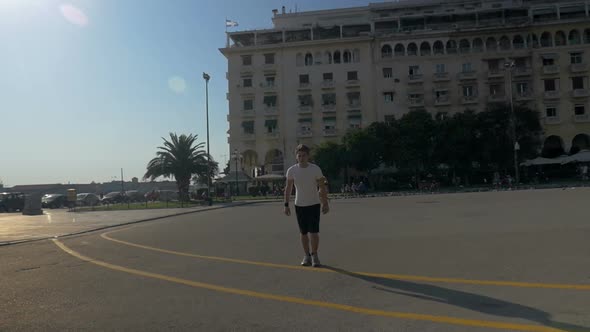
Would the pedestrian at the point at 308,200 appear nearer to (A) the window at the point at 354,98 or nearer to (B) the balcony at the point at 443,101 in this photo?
(A) the window at the point at 354,98

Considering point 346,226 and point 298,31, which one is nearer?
point 346,226

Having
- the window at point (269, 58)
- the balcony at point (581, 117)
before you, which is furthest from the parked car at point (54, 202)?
the balcony at point (581, 117)

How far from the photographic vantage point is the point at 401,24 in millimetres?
59844

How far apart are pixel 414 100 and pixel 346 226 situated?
160 ft

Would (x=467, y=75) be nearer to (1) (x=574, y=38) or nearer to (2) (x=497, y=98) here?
(2) (x=497, y=98)

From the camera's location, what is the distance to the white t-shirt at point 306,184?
6887 mm

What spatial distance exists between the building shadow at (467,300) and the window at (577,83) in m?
60.7

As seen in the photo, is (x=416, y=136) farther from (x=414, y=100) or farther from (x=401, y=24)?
(x=401, y=24)

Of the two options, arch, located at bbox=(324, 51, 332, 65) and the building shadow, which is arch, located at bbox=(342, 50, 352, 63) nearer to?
arch, located at bbox=(324, 51, 332, 65)

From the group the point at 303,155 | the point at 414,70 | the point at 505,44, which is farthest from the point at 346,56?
the point at 303,155

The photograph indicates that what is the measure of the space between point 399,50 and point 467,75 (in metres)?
8.96

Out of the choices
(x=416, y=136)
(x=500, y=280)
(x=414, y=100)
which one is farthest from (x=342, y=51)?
(x=500, y=280)

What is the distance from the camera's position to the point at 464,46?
58.1 metres

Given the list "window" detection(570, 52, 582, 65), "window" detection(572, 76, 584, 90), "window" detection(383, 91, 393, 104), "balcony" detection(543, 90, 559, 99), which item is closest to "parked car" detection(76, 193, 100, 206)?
"window" detection(383, 91, 393, 104)
